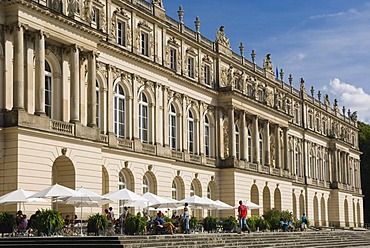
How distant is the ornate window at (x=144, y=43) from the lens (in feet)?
147

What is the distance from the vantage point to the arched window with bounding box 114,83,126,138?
136 feet

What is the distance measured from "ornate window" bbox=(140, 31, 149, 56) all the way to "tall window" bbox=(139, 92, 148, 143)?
2.86 meters

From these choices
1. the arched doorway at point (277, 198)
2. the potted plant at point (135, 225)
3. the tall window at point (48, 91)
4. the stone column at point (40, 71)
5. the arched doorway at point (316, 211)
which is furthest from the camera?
the arched doorway at point (316, 211)

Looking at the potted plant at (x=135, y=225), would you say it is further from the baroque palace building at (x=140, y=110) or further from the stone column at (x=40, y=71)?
the stone column at (x=40, y=71)

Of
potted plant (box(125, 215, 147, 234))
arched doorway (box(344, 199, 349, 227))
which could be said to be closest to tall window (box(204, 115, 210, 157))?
potted plant (box(125, 215, 147, 234))

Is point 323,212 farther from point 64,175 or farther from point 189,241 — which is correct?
point 189,241

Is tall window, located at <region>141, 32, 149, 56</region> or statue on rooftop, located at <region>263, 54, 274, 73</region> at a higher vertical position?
statue on rooftop, located at <region>263, 54, 274, 73</region>

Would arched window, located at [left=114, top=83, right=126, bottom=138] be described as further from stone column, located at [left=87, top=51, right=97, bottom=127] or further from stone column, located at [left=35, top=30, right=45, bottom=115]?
stone column, located at [left=35, top=30, right=45, bottom=115]

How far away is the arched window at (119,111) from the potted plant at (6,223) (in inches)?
559

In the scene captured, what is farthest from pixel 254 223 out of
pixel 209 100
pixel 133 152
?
pixel 209 100

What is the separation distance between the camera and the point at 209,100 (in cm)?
5459

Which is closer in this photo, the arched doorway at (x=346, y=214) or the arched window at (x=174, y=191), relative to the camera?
the arched window at (x=174, y=191)

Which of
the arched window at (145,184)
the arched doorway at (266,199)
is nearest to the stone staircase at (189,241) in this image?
the arched window at (145,184)

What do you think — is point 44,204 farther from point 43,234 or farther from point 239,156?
point 239,156
